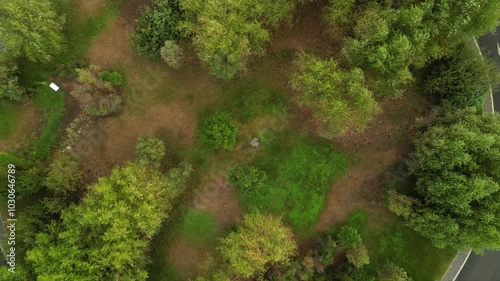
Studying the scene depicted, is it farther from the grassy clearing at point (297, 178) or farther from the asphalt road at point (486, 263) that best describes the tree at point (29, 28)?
the asphalt road at point (486, 263)

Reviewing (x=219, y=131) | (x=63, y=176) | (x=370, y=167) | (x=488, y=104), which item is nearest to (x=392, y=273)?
(x=370, y=167)

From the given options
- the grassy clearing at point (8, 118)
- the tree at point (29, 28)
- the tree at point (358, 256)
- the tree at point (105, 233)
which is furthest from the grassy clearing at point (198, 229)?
the tree at point (29, 28)

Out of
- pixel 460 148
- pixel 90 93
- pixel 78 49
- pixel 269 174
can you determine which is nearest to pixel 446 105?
pixel 460 148

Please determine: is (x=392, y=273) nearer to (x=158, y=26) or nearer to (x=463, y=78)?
(x=463, y=78)

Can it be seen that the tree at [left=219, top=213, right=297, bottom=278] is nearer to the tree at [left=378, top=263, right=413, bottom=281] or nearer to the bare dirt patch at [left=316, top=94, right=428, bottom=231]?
the bare dirt patch at [left=316, top=94, right=428, bottom=231]

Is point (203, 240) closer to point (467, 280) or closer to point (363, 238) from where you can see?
point (363, 238)

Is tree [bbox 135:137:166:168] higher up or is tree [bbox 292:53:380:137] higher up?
tree [bbox 292:53:380:137]

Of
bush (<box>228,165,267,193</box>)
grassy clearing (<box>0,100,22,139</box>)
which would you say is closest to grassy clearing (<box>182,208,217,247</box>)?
bush (<box>228,165,267,193</box>)
